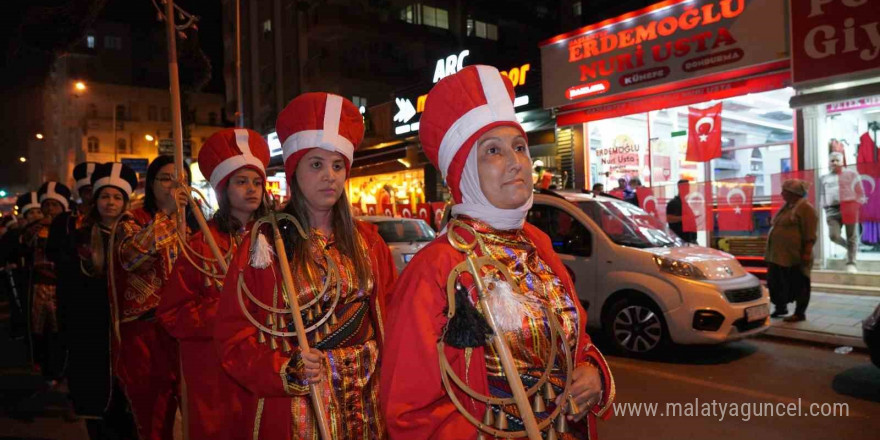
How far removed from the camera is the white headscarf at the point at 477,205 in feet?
6.11

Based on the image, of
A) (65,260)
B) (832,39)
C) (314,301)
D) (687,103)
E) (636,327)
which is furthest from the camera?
(687,103)

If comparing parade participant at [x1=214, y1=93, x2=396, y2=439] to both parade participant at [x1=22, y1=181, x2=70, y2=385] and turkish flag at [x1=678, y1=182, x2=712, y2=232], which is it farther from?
turkish flag at [x1=678, y1=182, x2=712, y2=232]

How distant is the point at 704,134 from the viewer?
12.7 metres

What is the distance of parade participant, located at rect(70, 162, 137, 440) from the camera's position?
4.05 meters

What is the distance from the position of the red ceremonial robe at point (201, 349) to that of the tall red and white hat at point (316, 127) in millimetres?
1015

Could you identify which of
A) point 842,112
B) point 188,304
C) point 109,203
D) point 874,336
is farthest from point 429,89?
point 188,304

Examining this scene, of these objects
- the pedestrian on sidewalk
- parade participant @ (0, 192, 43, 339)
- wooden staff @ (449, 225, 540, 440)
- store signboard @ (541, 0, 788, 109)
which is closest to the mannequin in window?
the pedestrian on sidewalk

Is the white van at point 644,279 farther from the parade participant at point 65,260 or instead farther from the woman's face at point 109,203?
the parade participant at point 65,260

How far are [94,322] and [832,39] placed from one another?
40.7ft

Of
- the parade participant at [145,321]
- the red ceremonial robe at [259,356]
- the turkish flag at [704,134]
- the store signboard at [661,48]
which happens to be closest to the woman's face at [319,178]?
the red ceremonial robe at [259,356]

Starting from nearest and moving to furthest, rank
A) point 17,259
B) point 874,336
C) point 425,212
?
1. point 874,336
2. point 17,259
3. point 425,212

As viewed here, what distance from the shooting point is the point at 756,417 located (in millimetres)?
5090

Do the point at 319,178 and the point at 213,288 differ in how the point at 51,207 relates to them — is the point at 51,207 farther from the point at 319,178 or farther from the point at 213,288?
the point at 319,178

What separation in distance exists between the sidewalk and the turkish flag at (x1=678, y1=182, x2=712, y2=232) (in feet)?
7.37
